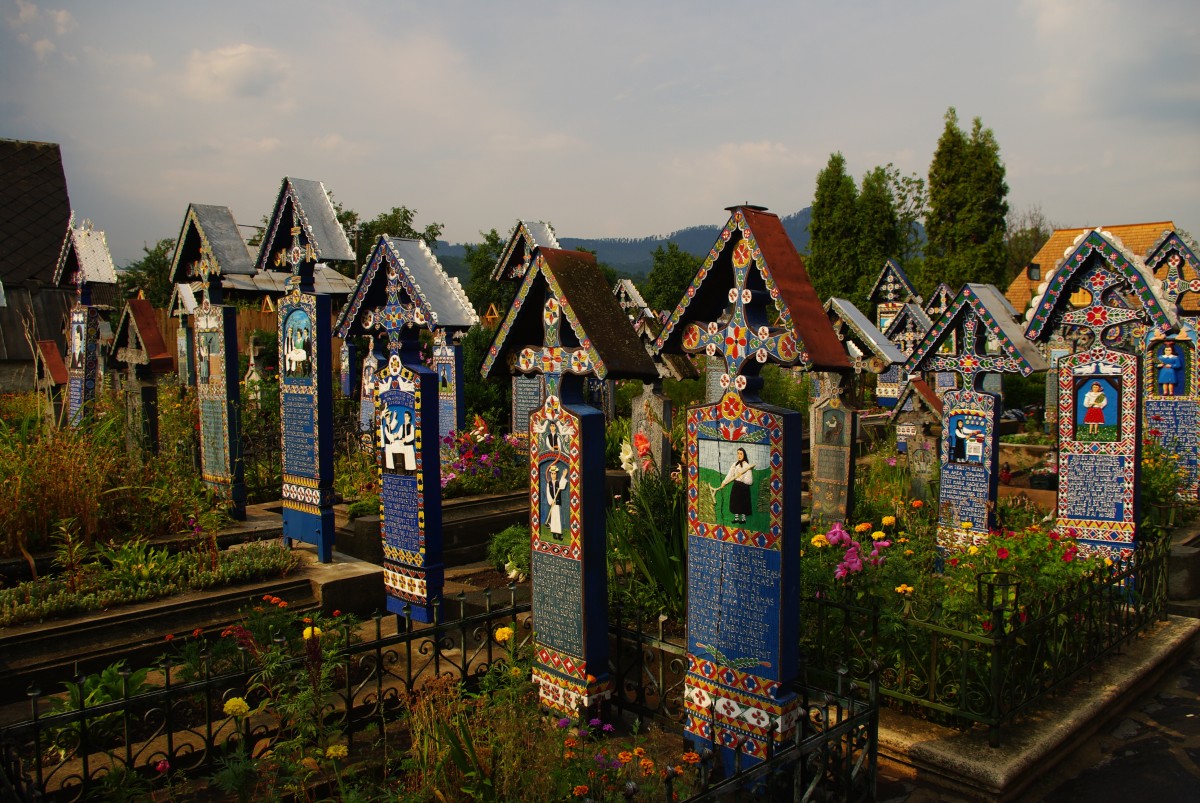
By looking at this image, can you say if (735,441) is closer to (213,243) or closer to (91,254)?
(213,243)

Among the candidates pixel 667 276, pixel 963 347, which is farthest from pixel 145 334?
pixel 667 276

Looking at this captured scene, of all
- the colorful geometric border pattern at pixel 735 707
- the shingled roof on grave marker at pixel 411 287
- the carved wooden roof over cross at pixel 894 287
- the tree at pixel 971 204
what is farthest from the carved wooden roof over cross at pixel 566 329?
the tree at pixel 971 204

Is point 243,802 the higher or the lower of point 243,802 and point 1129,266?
the lower

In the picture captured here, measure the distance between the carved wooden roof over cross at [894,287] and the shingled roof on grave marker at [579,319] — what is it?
1770 cm

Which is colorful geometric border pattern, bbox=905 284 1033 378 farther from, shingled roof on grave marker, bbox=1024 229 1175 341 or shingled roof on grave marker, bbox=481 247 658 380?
shingled roof on grave marker, bbox=481 247 658 380

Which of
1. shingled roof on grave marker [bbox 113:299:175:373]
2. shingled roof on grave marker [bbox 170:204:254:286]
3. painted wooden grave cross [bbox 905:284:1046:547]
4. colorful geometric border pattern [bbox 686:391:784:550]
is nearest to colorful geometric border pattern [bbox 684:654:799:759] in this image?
colorful geometric border pattern [bbox 686:391:784:550]

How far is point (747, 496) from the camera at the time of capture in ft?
15.4

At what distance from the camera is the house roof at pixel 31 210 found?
2244cm

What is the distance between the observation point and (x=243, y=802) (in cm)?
394

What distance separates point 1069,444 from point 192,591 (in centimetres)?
815

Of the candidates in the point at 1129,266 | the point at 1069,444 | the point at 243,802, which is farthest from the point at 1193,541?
the point at 243,802

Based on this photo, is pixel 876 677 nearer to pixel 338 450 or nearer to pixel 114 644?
pixel 114 644

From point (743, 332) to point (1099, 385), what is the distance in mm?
5473

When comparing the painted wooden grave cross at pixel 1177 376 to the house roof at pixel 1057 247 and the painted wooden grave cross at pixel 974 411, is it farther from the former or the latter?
the house roof at pixel 1057 247
